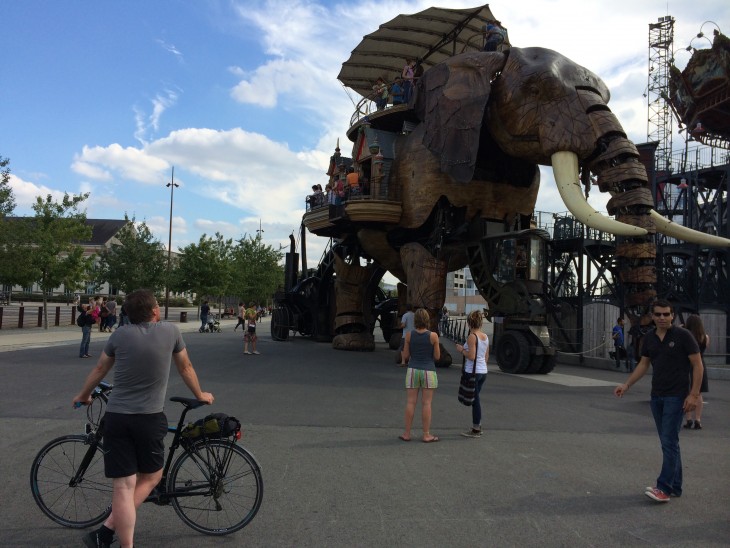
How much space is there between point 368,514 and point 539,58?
36.3ft

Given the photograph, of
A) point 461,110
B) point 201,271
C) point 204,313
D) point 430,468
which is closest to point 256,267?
point 201,271

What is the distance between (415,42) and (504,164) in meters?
6.96

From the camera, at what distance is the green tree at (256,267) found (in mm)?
55406

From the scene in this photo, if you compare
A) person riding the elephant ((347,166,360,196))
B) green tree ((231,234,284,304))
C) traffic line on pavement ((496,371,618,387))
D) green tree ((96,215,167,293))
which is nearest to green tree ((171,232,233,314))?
green tree ((96,215,167,293))

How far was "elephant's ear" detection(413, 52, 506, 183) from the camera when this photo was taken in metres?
13.0

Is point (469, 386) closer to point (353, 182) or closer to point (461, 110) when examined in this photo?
point (461, 110)

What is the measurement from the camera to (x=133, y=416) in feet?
11.5

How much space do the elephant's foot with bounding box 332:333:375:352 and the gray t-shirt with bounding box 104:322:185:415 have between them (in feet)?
49.7

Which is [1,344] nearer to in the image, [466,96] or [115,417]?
[466,96]

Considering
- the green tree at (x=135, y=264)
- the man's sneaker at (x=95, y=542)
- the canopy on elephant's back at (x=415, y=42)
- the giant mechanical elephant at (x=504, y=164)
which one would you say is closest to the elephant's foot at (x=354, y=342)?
the giant mechanical elephant at (x=504, y=164)

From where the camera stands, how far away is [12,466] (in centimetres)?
536

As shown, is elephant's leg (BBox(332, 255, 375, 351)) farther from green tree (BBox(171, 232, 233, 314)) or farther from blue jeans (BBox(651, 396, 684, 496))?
green tree (BBox(171, 232, 233, 314))

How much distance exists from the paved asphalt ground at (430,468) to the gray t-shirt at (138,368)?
994mm

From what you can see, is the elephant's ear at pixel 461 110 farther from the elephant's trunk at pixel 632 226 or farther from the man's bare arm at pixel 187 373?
the man's bare arm at pixel 187 373
